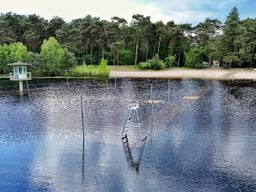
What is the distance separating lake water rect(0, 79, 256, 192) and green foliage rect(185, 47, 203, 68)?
51033 millimetres

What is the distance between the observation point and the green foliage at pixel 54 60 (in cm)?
9644

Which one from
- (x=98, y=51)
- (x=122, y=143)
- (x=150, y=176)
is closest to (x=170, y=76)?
(x=98, y=51)

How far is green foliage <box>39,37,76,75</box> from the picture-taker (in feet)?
316

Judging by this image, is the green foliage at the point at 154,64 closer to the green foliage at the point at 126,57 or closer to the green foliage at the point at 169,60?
the green foliage at the point at 169,60

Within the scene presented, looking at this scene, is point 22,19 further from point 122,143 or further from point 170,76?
point 122,143

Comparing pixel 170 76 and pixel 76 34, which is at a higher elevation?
pixel 76 34

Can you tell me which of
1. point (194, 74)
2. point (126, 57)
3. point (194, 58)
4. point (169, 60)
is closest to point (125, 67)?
point (126, 57)

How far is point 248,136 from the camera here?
35.4 meters

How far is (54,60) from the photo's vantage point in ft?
317

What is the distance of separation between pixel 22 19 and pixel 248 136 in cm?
10125

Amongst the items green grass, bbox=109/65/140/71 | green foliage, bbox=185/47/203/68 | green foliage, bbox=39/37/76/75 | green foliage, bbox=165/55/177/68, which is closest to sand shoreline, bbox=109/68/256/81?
green grass, bbox=109/65/140/71

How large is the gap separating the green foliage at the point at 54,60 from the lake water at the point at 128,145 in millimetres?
40283

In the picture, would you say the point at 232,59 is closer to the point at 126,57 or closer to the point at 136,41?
the point at 136,41

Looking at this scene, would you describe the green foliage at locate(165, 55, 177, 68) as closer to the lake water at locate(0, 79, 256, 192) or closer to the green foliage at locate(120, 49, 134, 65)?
the green foliage at locate(120, 49, 134, 65)
